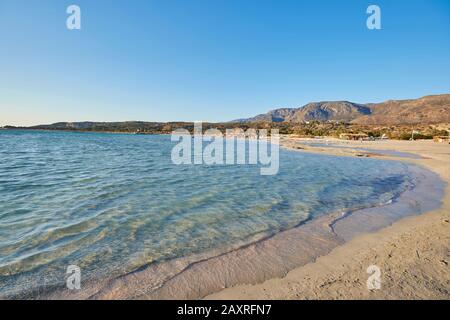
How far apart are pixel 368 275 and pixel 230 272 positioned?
223 centimetres

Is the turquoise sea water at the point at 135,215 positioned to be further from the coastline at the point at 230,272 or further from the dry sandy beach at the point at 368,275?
the dry sandy beach at the point at 368,275

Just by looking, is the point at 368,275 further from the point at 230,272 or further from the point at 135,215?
the point at 135,215

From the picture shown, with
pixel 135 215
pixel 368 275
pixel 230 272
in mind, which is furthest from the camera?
pixel 135 215

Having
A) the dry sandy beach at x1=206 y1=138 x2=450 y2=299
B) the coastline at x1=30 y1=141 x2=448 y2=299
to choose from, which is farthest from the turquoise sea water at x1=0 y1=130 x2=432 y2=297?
the dry sandy beach at x1=206 y1=138 x2=450 y2=299

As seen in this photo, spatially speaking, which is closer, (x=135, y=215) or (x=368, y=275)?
(x=368, y=275)

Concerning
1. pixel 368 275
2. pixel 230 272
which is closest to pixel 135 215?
pixel 230 272

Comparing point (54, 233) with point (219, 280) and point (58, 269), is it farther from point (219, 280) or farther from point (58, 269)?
point (219, 280)

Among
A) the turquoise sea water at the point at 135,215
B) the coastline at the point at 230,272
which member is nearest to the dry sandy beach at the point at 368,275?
the coastline at the point at 230,272

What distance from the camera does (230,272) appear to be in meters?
4.26

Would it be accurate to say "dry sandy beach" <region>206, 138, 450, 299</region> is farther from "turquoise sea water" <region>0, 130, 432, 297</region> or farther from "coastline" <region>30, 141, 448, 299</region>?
"turquoise sea water" <region>0, 130, 432, 297</region>

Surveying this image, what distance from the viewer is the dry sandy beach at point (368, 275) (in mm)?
3574

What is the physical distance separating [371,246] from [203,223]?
12.7 ft

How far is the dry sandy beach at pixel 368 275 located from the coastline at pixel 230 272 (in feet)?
0.21

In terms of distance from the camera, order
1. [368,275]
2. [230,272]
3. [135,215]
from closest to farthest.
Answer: [368,275], [230,272], [135,215]
